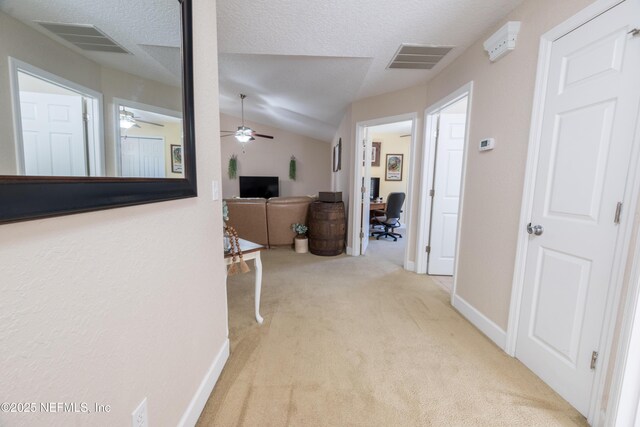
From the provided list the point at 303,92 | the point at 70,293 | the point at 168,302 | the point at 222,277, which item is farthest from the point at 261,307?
the point at 303,92

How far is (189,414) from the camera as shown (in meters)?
1.14

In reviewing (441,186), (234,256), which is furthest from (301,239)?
(234,256)

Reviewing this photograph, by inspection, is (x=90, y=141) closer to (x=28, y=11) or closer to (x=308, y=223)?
(x=28, y=11)

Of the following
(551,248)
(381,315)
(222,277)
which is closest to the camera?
(551,248)

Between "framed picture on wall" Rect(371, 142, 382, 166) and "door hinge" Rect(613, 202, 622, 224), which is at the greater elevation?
"framed picture on wall" Rect(371, 142, 382, 166)

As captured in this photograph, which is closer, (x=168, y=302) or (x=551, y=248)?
(x=168, y=302)

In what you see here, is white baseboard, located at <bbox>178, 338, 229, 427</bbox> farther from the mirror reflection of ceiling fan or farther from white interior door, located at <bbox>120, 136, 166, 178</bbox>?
the mirror reflection of ceiling fan

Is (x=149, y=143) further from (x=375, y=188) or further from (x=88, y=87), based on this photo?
(x=375, y=188)

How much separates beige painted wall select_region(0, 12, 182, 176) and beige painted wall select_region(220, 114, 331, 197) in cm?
674

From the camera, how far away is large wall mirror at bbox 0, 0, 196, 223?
1.59 ft

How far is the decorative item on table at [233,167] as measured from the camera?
7305 mm

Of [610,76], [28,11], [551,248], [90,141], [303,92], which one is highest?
[303,92]

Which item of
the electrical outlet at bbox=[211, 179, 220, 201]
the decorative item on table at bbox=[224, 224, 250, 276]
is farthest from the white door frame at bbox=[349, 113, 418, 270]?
the electrical outlet at bbox=[211, 179, 220, 201]

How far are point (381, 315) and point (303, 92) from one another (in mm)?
3074
